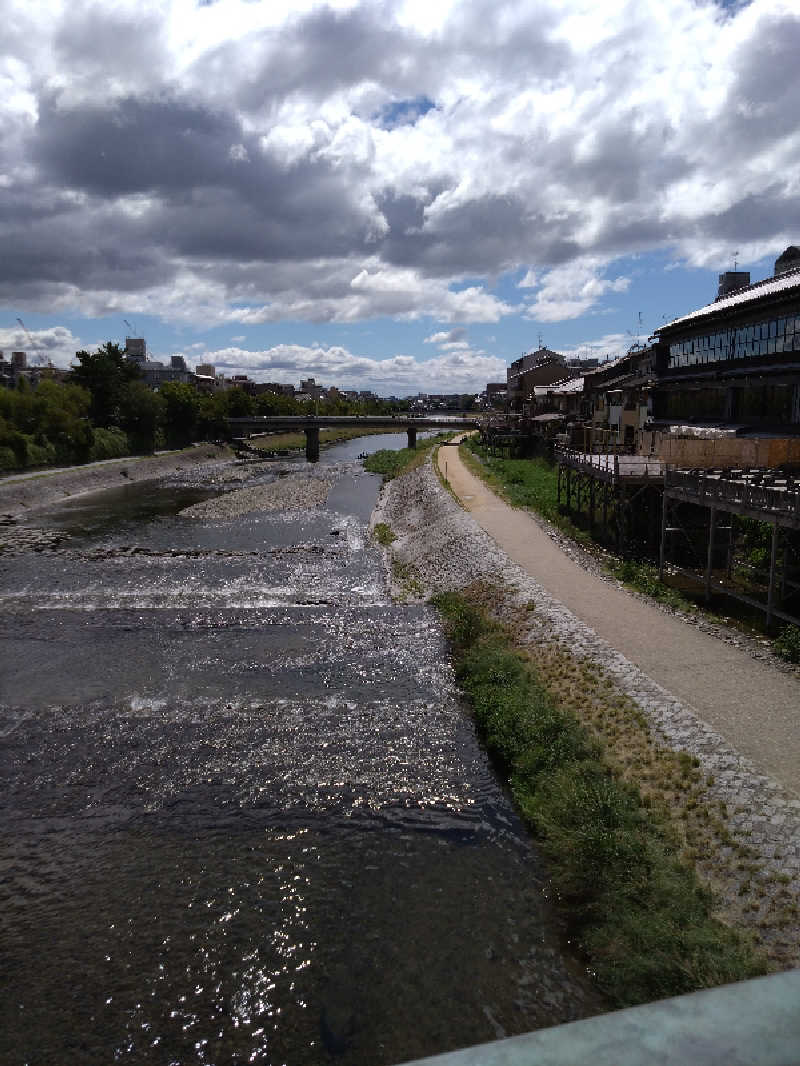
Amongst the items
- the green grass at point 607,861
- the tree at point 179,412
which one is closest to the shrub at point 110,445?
the tree at point 179,412

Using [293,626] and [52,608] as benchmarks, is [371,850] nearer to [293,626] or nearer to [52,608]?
[293,626]

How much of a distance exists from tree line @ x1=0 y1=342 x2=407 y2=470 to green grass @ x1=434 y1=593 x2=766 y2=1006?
6604cm

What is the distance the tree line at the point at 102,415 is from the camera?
7312 centimetres

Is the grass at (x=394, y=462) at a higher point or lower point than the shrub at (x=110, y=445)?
lower

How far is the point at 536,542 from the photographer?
34938 mm

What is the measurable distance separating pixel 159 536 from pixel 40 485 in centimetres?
2299

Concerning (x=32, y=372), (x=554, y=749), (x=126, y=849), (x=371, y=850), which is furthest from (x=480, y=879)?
(x=32, y=372)

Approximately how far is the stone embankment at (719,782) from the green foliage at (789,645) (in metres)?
4.28

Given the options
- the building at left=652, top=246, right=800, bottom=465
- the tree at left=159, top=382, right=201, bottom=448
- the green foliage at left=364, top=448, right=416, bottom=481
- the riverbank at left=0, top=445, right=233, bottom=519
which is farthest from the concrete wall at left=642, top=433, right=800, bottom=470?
the tree at left=159, top=382, right=201, bottom=448

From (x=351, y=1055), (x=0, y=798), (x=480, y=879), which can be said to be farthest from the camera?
(x=0, y=798)

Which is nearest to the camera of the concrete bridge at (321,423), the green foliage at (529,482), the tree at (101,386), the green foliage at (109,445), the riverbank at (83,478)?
the green foliage at (529,482)

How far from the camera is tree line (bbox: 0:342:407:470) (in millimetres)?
73125

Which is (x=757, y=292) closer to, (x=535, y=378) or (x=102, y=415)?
(x=535, y=378)

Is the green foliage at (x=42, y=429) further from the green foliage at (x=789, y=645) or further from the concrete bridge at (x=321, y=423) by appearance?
the green foliage at (x=789, y=645)
